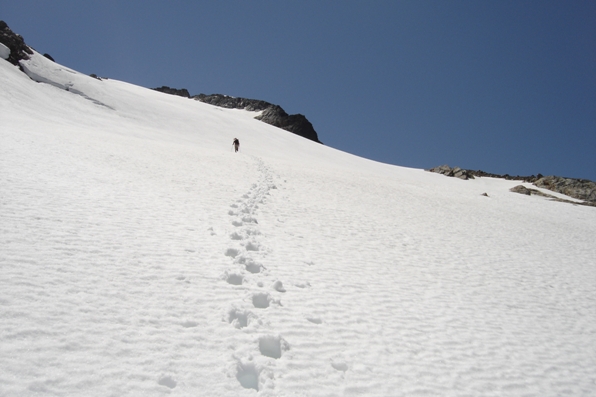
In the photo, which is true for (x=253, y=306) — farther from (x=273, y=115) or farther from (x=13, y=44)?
(x=273, y=115)

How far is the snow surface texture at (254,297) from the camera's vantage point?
12.6 feet

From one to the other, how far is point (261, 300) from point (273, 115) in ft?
340

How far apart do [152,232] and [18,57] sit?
2204 inches

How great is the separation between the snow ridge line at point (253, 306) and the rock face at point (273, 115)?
9697 centimetres

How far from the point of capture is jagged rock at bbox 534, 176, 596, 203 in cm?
4238

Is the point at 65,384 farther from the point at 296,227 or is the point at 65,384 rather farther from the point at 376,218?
the point at 376,218

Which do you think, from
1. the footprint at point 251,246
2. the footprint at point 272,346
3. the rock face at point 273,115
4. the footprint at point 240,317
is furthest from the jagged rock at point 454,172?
the rock face at point 273,115

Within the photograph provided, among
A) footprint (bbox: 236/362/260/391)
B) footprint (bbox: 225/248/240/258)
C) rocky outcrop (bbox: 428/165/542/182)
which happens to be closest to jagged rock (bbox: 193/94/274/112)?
rocky outcrop (bbox: 428/165/542/182)

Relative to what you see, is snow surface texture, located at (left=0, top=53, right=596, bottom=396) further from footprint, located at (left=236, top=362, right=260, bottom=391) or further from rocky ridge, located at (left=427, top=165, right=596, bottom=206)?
rocky ridge, located at (left=427, top=165, right=596, bottom=206)

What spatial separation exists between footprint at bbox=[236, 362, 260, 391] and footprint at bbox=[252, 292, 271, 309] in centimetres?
157

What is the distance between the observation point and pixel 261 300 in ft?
19.1

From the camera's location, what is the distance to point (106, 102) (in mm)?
44781

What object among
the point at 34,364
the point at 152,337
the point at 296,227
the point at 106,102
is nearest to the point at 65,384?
the point at 34,364

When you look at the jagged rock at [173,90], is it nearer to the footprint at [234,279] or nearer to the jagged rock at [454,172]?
the jagged rock at [454,172]
